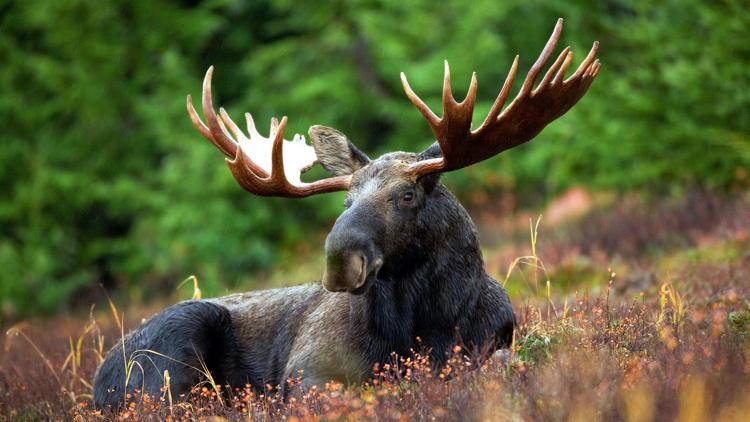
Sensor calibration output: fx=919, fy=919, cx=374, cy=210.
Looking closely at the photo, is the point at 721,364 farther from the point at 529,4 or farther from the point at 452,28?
the point at 529,4

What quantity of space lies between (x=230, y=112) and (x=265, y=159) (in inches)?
470

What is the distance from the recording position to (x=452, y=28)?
1838cm

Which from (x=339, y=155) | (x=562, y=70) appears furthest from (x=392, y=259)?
(x=562, y=70)

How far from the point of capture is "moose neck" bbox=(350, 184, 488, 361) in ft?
16.4

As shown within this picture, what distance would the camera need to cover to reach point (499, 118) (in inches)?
193

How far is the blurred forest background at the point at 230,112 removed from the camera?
571 inches

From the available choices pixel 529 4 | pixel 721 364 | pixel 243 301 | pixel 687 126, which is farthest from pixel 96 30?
pixel 721 364

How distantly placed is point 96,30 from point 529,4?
30.5 feet

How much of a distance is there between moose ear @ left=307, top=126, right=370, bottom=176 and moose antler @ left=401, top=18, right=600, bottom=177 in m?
0.59

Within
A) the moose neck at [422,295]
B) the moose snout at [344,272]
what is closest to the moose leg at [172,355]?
the moose neck at [422,295]

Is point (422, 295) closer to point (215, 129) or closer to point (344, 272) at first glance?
point (344, 272)

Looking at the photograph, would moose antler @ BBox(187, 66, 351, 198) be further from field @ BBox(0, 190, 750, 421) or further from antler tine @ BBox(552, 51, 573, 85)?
antler tine @ BBox(552, 51, 573, 85)

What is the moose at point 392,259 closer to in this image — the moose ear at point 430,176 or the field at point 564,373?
the moose ear at point 430,176

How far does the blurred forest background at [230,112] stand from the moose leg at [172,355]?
26.8 ft
